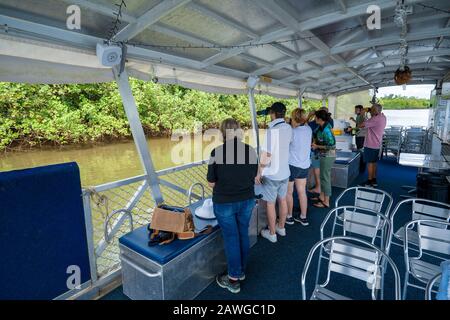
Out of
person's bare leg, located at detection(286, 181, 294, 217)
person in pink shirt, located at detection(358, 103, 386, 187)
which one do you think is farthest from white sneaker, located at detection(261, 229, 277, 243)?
person in pink shirt, located at detection(358, 103, 386, 187)

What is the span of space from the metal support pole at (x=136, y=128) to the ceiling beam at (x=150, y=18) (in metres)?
0.41

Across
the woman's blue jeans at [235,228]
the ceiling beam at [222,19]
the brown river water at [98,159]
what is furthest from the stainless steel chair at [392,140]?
the woman's blue jeans at [235,228]

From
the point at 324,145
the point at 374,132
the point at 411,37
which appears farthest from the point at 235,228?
the point at 411,37

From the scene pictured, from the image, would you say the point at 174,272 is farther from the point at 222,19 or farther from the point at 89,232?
the point at 222,19

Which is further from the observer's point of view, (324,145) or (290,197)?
(324,145)

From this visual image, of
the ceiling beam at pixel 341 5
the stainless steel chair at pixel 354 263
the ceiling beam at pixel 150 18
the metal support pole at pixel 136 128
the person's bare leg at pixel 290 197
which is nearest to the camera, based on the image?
the stainless steel chair at pixel 354 263

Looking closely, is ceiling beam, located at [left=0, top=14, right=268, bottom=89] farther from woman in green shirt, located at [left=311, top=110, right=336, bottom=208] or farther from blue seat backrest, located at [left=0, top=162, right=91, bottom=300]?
woman in green shirt, located at [left=311, top=110, right=336, bottom=208]

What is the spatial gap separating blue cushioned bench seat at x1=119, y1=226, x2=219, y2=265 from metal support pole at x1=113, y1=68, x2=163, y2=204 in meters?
0.75

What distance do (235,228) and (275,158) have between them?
925 millimetres

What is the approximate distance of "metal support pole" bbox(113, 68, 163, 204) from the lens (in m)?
2.62

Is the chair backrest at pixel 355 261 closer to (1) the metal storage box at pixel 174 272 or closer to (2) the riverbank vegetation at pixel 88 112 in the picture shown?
(1) the metal storage box at pixel 174 272

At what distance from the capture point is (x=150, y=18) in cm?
214

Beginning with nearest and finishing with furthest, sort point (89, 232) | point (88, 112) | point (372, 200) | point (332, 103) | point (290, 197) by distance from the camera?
1. point (89, 232)
2. point (372, 200)
3. point (290, 197)
4. point (332, 103)
5. point (88, 112)

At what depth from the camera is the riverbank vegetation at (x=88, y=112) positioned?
9.53 metres
